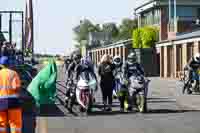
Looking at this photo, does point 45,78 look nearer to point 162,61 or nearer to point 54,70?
point 54,70

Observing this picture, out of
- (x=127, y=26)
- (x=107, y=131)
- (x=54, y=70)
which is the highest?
(x=127, y=26)

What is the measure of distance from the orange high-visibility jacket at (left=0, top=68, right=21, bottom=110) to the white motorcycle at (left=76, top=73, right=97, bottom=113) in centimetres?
846

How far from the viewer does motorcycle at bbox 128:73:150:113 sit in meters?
21.1

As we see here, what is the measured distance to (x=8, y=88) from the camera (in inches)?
483

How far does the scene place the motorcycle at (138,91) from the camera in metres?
21.1

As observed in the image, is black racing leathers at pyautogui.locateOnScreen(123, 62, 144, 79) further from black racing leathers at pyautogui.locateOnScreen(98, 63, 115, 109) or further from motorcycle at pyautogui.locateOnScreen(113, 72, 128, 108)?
black racing leathers at pyautogui.locateOnScreen(98, 63, 115, 109)

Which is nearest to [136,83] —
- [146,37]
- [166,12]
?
[146,37]

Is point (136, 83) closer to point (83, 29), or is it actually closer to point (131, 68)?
point (131, 68)

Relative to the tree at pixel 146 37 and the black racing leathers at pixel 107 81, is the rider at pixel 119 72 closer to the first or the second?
the black racing leathers at pixel 107 81

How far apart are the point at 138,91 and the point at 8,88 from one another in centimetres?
943

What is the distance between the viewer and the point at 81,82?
2108 centimetres

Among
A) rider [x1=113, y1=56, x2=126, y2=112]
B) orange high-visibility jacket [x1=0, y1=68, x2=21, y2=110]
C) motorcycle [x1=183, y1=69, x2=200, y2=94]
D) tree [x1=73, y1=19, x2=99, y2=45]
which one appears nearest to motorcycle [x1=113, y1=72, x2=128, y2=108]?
rider [x1=113, y1=56, x2=126, y2=112]

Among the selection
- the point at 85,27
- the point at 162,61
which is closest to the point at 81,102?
the point at 162,61

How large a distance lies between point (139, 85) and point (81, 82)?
5.78 feet
